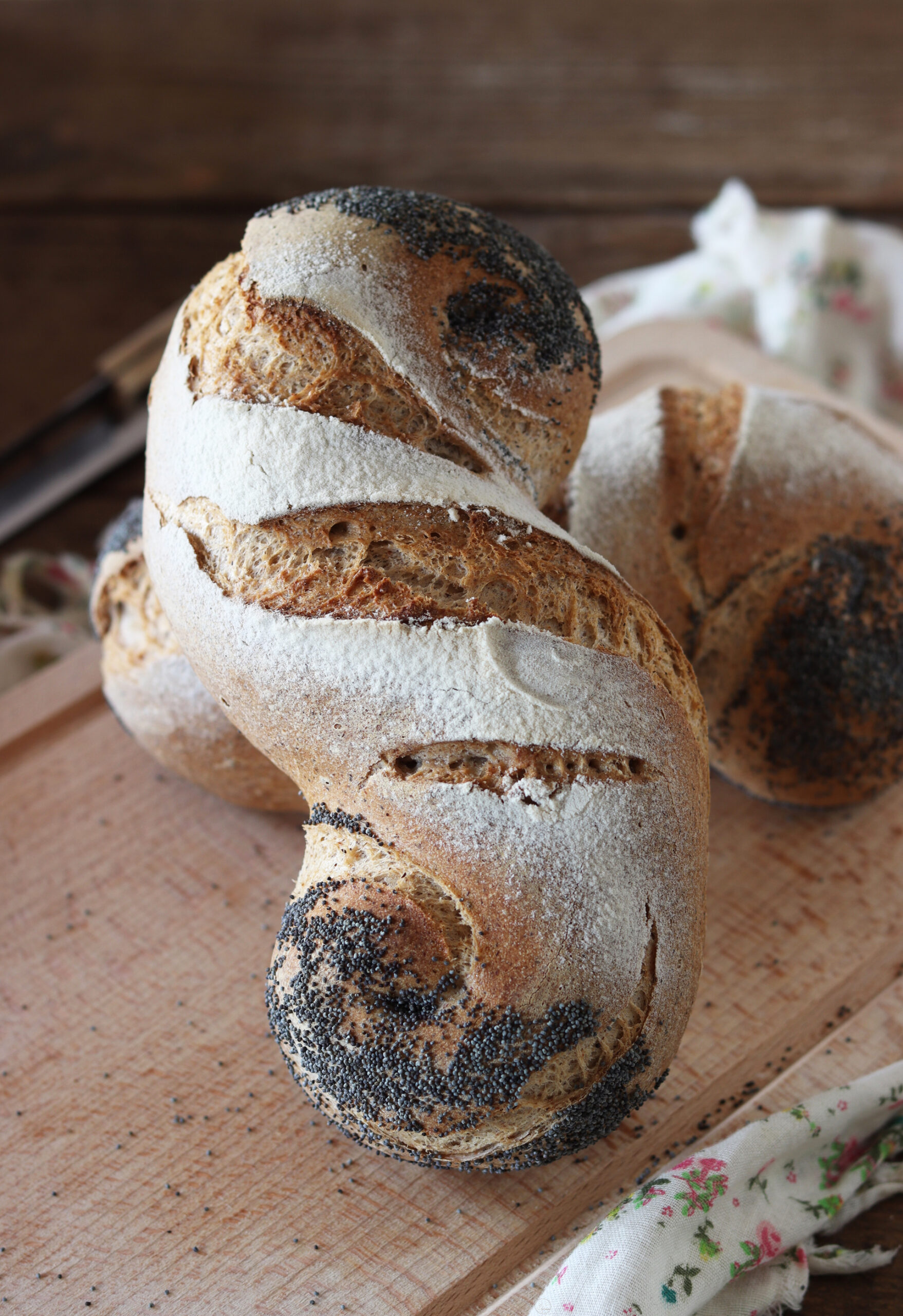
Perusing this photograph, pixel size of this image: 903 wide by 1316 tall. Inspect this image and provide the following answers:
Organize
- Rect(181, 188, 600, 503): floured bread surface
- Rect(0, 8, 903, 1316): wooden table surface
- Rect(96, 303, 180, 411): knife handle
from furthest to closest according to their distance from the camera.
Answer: Rect(0, 8, 903, 1316): wooden table surface < Rect(96, 303, 180, 411): knife handle < Rect(181, 188, 600, 503): floured bread surface

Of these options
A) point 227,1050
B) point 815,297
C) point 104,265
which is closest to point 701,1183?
point 227,1050

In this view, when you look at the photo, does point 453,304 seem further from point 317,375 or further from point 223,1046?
point 223,1046

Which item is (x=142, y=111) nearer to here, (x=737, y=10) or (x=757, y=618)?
(x=737, y=10)

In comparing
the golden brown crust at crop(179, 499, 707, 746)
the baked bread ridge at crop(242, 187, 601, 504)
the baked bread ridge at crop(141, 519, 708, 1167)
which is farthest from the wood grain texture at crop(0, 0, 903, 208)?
the baked bread ridge at crop(141, 519, 708, 1167)

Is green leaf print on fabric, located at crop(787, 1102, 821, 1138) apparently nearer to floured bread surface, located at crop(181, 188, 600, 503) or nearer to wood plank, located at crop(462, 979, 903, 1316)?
wood plank, located at crop(462, 979, 903, 1316)

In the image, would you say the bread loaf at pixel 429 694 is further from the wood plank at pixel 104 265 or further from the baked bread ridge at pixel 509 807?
the wood plank at pixel 104 265

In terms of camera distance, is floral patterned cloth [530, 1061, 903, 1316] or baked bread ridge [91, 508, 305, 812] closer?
floral patterned cloth [530, 1061, 903, 1316]
